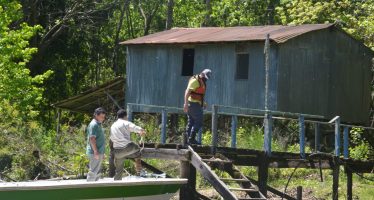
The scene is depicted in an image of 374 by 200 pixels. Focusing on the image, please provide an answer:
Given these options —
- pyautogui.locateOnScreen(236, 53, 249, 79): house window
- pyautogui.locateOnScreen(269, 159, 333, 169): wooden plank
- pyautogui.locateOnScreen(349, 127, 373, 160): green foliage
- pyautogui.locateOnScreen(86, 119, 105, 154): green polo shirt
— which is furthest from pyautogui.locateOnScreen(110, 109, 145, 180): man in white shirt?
pyautogui.locateOnScreen(349, 127, 373, 160): green foliage

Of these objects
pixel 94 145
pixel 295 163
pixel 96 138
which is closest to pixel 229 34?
pixel 295 163

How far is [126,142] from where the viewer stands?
55.0ft

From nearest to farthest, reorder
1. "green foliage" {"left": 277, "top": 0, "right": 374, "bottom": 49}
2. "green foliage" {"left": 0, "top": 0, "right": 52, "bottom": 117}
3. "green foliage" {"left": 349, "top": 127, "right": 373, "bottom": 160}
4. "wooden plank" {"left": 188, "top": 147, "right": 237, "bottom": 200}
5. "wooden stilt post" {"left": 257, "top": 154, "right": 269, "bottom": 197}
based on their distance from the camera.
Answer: "wooden plank" {"left": 188, "top": 147, "right": 237, "bottom": 200} < "wooden stilt post" {"left": 257, "top": 154, "right": 269, "bottom": 197} < "green foliage" {"left": 349, "top": 127, "right": 373, "bottom": 160} < "green foliage" {"left": 0, "top": 0, "right": 52, "bottom": 117} < "green foliage" {"left": 277, "top": 0, "right": 374, "bottom": 49}

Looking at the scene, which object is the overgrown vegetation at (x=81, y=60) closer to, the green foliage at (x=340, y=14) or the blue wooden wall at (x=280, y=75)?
the green foliage at (x=340, y=14)

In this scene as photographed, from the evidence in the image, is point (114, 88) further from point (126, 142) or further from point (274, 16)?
point (126, 142)

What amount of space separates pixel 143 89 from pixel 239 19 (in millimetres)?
12625

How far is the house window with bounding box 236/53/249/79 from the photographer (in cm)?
2723

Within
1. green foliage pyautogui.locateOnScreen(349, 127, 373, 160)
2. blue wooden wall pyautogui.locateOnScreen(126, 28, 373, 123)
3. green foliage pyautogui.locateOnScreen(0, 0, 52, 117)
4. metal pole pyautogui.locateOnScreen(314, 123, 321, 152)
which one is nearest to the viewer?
metal pole pyautogui.locateOnScreen(314, 123, 321, 152)

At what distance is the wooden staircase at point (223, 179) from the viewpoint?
53.4 feet

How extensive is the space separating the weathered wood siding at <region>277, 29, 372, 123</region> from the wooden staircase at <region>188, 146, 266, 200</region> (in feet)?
29.1

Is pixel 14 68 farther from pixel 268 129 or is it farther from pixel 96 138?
pixel 96 138

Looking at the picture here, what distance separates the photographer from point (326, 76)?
2800cm

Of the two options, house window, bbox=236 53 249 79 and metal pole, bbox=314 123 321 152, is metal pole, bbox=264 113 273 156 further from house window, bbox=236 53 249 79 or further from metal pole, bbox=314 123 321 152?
house window, bbox=236 53 249 79

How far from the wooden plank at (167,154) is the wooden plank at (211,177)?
22cm
